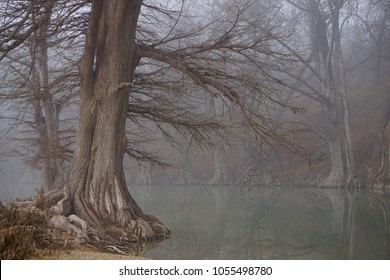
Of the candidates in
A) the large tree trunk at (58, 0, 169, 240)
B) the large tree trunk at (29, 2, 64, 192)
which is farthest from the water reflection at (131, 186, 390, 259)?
the large tree trunk at (29, 2, 64, 192)

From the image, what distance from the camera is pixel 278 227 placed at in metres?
10.7

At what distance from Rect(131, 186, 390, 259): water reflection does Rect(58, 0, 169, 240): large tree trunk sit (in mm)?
1302

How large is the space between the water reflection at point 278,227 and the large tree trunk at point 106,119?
4.27 ft

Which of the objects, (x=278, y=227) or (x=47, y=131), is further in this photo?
(x=47, y=131)

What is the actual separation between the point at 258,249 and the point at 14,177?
19.9 meters

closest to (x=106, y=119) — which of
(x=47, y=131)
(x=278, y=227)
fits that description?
(x=278, y=227)

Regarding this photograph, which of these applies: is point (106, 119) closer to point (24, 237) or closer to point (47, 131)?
point (24, 237)

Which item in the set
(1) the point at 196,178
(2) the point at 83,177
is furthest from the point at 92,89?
(1) the point at 196,178

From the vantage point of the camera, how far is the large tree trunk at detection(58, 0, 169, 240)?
29.8 ft

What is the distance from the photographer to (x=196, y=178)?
26781 millimetres

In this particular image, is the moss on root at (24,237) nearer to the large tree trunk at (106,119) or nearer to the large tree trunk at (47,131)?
the large tree trunk at (106,119)

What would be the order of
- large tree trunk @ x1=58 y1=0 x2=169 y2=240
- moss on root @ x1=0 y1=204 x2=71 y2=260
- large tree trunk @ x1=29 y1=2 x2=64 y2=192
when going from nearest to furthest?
moss on root @ x1=0 y1=204 x2=71 y2=260, large tree trunk @ x1=58 y1=0 x2=169 y2=240, large tree trunk @ x1=29 y1=2 x2=64 y2=192

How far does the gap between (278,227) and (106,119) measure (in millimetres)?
4634

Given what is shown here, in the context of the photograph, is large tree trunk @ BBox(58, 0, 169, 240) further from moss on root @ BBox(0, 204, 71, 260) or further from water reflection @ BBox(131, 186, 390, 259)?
moss on root @ BBox(0, 204, 71, 260)
